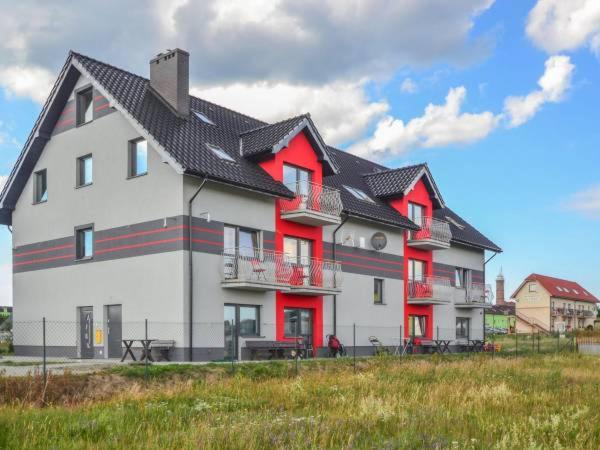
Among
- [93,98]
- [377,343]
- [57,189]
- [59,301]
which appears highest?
Result: [93,98]

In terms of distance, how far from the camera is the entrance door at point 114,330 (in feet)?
71.5

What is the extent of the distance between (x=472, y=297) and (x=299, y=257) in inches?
525

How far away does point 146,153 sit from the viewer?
857 inches

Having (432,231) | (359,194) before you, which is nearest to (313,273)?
(359,194)

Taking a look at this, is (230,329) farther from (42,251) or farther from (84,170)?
(42,251)

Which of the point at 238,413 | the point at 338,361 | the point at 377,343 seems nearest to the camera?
the point at 238,413

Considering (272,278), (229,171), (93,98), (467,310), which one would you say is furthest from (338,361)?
(467,310)

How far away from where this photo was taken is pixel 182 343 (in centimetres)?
1981

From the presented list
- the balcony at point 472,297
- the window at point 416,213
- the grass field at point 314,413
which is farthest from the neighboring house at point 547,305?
the grass field at point 314,413

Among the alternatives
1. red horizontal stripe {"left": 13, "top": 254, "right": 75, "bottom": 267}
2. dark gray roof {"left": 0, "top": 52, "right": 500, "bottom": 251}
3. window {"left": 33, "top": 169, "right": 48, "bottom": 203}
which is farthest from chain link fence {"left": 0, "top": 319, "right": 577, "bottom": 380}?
window {"left": 33, "top": 169, "right": 48, "bottom": 203}

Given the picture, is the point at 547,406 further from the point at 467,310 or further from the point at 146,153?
the point at 467,310

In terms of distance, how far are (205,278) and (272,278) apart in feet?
7.45

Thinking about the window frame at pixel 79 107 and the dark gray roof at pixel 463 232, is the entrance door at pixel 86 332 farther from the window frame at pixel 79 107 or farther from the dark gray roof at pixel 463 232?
the dark gray roof at pixel 463 232

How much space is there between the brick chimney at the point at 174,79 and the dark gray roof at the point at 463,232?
15.2m
